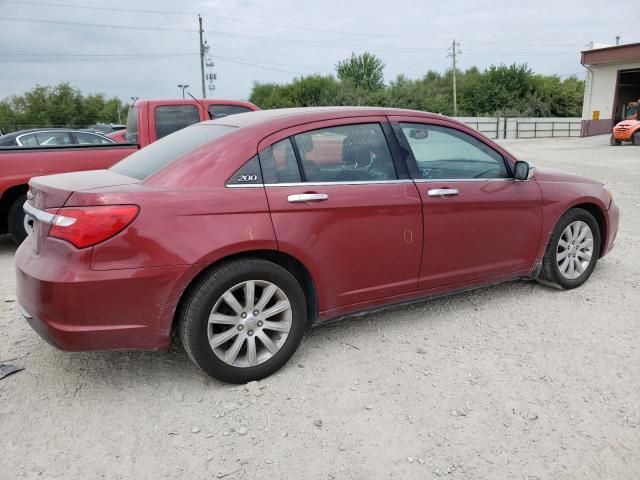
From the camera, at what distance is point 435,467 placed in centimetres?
238

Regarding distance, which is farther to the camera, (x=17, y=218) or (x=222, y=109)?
(x=222, y=109)

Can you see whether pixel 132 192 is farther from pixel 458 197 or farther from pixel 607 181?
pixel 607 181

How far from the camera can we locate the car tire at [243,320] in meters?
2.86

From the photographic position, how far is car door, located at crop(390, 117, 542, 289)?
11.9 feet

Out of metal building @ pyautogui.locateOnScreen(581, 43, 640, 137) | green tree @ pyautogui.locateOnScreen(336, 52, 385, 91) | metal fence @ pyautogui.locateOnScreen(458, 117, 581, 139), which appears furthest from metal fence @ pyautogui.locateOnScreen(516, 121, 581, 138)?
green tree @ pyautogui.locateOnScreen(336, 52, 385, 91)

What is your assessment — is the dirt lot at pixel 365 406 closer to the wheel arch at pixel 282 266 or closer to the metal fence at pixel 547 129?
the wheel arch at pixel 282 266

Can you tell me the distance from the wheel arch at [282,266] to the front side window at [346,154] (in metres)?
0.51

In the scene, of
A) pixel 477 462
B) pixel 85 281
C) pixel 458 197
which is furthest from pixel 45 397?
pixel 458 197

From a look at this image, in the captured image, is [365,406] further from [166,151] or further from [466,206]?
[166,151]

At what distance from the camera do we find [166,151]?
334cm

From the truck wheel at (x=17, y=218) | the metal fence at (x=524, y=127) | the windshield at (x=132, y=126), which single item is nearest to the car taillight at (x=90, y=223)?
the truck wheel at (x=17, y=218)

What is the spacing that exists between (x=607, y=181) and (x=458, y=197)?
9.64 meters

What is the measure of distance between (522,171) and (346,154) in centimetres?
149

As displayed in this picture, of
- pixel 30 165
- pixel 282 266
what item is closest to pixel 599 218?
pixel 282 266
